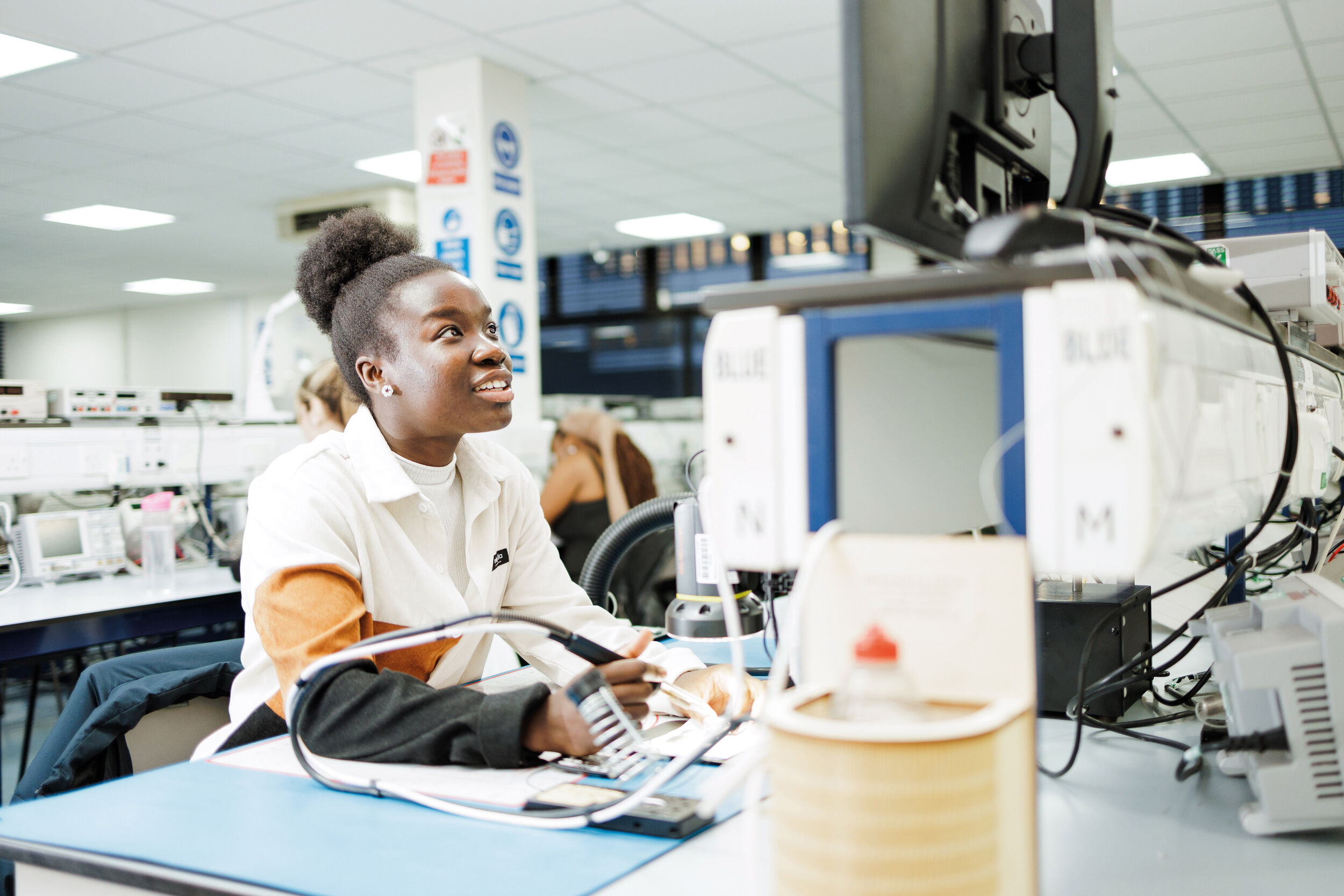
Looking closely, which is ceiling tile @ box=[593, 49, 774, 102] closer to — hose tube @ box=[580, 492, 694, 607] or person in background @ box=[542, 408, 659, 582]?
person in background @ box=[542, 408, 659, 582]

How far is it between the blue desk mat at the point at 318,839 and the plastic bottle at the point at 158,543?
2234mm

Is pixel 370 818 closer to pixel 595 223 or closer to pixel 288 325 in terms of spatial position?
pixel 595 223

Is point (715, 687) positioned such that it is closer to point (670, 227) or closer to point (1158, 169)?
point (1158, 169)

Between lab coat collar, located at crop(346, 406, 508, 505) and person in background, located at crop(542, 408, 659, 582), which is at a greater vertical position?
lab coat collar, located at crop(346, 406, 508, 505)

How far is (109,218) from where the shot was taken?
6203 mm

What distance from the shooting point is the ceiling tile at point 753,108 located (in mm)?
4301

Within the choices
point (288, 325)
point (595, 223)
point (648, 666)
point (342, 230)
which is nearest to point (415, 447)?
point (342, 230)

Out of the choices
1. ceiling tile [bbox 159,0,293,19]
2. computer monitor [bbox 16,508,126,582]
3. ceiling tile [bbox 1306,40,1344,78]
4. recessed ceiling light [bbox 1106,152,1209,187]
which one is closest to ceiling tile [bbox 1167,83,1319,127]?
ceiling tile [bbox 1306,40,1344,78]

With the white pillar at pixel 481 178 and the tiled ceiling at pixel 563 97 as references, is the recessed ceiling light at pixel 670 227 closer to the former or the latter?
the tiled ceiling at pixel 563 97

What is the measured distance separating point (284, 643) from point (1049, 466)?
0.79 meters

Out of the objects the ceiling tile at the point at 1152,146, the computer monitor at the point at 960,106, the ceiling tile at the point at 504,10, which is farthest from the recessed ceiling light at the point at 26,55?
the ceiling tile at the point at 1152,146

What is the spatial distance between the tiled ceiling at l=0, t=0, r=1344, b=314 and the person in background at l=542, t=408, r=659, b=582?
140 centimetres

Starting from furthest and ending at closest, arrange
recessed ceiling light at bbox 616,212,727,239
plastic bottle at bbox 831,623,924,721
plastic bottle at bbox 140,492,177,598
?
recessed ceiling light at bbox 616,212,727,239 < plastic bottle at bbox 140,492,177,598 < plastic bottle at bbox 831,623,924,721

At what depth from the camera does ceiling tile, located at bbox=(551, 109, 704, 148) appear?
14.9 ft
